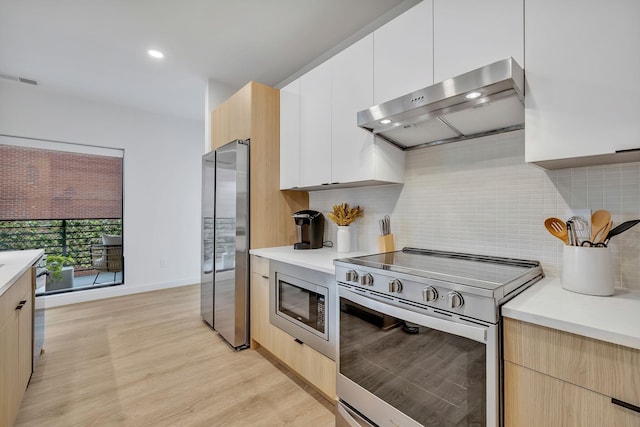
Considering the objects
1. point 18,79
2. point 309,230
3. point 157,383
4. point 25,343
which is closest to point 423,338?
point 309,230

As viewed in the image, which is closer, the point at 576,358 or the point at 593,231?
the point at 576,358

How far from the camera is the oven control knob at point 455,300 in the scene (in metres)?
1.05

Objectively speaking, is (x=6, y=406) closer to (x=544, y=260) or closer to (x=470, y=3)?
A: (x=544, y=260)

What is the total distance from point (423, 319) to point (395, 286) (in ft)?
0.56

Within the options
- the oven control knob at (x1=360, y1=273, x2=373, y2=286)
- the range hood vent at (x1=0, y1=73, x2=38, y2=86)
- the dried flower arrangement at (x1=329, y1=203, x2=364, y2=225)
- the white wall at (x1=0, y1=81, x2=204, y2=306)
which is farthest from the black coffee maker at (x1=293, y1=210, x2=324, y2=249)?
the range hood vent at (x1=0, y1=73, x2=38, y2=86)

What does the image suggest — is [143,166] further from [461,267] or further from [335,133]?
[461,267]

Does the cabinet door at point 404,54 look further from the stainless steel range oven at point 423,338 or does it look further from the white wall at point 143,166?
the white wall at point 143,166

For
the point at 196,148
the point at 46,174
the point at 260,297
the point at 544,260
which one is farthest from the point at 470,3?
the point at 46,174

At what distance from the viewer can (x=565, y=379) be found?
0.86 metres

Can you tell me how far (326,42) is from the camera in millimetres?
2662

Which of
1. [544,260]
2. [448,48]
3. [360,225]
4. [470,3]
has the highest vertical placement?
[470,3]

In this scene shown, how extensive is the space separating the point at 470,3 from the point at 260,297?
229 centimetres

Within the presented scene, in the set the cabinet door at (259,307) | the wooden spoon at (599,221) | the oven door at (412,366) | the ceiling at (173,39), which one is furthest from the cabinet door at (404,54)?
the cabinet door at (259,307)

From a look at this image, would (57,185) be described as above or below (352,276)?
above
